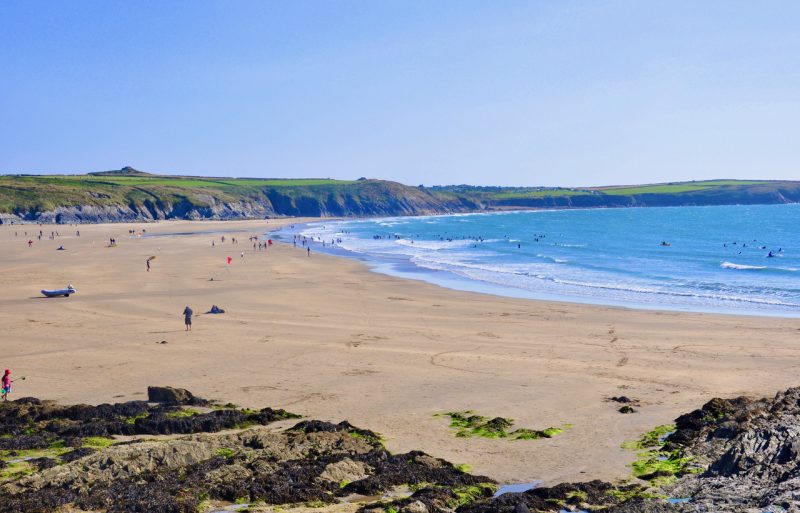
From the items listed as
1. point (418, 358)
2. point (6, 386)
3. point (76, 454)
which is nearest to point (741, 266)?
point (418, 358)

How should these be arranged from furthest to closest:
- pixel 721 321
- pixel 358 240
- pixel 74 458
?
Answer: pixel 358 240 < pixel 721 321 < pixel 74 458

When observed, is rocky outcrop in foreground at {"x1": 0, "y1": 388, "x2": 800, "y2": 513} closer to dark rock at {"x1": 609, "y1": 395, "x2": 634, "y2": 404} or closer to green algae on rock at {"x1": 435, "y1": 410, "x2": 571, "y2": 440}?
green algae on rock at {"x1": 435, "y1": 410, "x2": 571, "y2": 440}

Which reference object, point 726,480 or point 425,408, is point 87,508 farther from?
point 726,480

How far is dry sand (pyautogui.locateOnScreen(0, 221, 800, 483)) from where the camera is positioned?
18.0m

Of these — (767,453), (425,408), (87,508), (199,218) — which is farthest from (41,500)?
(199,218)

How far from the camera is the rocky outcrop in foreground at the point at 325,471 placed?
12.4m

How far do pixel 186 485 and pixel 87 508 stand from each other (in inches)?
66.2

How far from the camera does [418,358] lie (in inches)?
1005

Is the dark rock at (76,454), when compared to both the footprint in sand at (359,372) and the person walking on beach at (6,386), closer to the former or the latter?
the person walking on beach at (6,386)

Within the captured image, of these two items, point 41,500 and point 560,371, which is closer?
point 41,500

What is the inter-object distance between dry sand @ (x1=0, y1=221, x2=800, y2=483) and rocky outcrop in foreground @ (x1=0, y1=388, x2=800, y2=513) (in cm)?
115

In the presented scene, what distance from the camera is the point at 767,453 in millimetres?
13664

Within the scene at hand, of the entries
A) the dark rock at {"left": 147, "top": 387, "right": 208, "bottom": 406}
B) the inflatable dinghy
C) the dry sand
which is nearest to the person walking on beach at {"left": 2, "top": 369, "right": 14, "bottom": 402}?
the dry sand

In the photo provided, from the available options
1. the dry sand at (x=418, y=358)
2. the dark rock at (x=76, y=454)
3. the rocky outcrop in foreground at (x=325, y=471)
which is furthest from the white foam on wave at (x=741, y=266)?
the dark rock at (x=76, y=454)
